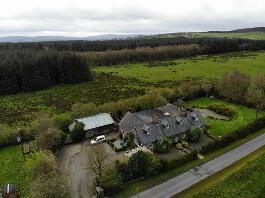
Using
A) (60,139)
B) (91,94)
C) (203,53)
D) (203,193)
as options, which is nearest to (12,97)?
(91,94)

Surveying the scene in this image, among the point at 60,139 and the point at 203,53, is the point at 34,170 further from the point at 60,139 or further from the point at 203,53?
the point at 203,53

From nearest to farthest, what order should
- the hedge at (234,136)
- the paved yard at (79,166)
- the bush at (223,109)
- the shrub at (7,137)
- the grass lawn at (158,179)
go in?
1. the grass lawn at (158,179)
2. the paved yard at (79,166)
3. the hedge at (234,136)
4. the shrub at (7,137)
5. the bush at (223,109)

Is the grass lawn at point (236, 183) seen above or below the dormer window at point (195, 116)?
below

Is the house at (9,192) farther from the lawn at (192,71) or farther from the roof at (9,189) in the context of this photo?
the lawn at (192,71)

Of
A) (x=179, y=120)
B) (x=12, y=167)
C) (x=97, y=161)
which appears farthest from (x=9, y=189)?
(x=179, y=120)

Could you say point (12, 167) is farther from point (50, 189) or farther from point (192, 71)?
point (192, 71)

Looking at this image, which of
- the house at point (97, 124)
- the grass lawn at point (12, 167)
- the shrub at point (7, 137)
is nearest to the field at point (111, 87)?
the shrub at point (7, 137)
